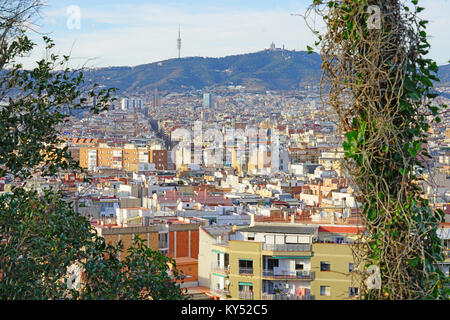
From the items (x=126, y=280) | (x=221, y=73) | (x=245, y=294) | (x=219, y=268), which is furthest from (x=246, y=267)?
(x=221, y=73)

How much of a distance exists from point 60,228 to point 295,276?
19.4 ft

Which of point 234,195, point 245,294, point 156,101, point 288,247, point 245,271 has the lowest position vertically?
point 234,195

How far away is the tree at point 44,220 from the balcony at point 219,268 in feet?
20.7

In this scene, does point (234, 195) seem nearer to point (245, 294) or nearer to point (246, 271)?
point (246, 271)

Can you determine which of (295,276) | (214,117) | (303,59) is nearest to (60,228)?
(295,276)

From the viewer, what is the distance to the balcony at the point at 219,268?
29.2 feet

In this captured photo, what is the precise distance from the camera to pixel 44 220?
2332 mm

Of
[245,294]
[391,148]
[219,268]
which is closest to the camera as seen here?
[391,148]

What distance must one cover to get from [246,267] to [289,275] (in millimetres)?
749

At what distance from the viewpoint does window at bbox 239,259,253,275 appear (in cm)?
837

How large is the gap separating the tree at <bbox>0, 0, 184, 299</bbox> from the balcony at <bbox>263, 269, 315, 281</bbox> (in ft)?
18.1

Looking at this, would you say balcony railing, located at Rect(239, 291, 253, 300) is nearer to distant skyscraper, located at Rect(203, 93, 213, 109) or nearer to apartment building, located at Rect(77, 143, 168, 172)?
apartment building, located at Rect(77, 143, 168, 172)

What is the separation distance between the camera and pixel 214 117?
259 ft

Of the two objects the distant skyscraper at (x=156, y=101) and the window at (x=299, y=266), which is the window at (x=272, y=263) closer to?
the window at (x=299, y=266)
